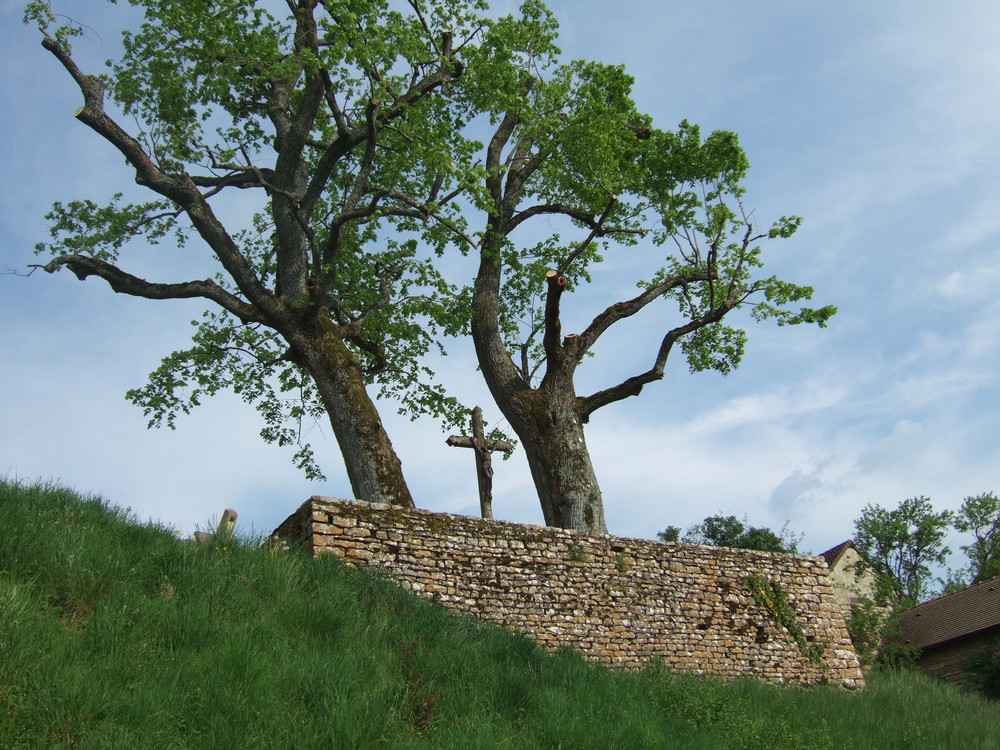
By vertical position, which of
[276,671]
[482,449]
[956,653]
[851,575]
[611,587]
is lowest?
[956,653]

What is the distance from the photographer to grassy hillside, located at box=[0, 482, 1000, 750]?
5.73 metres

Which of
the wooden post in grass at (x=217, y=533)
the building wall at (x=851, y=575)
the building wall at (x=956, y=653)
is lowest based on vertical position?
the building wall at (x=956, y=653)

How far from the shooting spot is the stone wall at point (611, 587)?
1038 centimetres

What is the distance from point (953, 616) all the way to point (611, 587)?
16.2 meters

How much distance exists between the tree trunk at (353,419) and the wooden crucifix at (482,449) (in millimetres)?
1649

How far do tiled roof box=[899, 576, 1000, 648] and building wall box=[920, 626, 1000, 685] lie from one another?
0.89 feet

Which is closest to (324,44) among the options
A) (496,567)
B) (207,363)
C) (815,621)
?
(207,363)

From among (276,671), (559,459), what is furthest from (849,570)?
(276,671)

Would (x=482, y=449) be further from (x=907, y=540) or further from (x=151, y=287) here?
(x=907, y=540)

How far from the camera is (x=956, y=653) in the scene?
2206cm

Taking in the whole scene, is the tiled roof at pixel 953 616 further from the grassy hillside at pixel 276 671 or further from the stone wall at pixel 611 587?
the grassy hillside at pixel 276 671

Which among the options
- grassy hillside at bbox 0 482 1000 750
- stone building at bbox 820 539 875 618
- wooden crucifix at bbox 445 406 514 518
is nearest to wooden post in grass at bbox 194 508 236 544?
grassy hillside at bbox 0 482 1000 750

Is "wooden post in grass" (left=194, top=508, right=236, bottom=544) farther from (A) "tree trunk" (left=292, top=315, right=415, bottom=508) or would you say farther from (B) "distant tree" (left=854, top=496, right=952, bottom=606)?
(B) "distant tree" (left=854, top=496, right=952, bottom=606)

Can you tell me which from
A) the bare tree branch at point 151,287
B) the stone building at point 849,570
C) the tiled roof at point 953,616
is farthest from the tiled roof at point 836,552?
the bare tree branch at point 151,287
